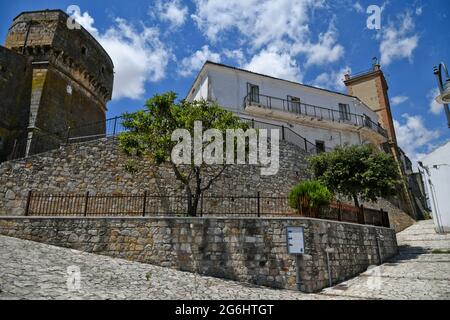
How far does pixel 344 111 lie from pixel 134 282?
80.9ft

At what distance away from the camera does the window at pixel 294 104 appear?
24.3m

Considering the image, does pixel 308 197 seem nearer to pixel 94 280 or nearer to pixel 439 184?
pixel 94 280

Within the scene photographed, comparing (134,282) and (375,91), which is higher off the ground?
(375,91)

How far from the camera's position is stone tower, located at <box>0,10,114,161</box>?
1834cm

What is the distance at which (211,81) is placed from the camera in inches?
845

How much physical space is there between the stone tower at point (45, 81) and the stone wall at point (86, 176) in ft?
13.1

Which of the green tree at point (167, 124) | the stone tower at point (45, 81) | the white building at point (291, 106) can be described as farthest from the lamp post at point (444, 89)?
the stone tower at point (45, 81)

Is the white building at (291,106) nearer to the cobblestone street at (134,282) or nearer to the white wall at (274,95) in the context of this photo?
the white wall at (274,95)

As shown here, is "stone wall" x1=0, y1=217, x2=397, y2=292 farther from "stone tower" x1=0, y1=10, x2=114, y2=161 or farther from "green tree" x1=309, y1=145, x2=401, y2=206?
"stone tower" x1=0, y1=10, x2=114, y2=161

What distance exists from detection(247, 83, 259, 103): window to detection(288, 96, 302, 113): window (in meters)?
3.02

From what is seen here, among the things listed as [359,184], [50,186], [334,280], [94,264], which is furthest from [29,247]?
[359,184]

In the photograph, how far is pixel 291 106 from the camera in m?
24.4

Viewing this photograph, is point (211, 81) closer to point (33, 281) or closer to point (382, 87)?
point (33, 281)

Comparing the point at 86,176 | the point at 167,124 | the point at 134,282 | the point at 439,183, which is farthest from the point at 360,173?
the point at 86,176
